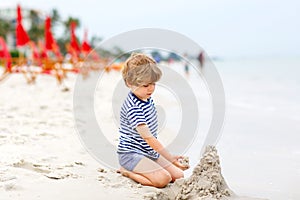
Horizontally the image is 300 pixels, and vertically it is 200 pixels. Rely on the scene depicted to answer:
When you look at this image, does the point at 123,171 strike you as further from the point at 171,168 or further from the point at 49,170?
the point at 49,170

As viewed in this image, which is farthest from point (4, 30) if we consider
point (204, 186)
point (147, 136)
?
point (204, 186)

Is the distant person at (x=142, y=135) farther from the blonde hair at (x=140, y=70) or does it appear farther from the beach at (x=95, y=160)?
the beach at (x=95, y=160)

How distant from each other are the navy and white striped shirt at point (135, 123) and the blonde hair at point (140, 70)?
138 millimetres

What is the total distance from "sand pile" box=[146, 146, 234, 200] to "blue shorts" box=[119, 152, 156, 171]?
306mm

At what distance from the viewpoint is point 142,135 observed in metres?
2.72

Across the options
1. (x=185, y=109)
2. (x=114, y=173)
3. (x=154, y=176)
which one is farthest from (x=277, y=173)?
(x=185, y=109)

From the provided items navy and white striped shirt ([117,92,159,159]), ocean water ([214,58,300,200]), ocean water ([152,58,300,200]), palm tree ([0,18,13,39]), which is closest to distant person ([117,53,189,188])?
navy and white striped shirt ([117,92,159,159])

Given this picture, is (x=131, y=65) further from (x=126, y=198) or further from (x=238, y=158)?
(x=238, y=158)

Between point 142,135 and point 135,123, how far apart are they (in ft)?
0.30

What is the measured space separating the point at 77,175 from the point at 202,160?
826mm

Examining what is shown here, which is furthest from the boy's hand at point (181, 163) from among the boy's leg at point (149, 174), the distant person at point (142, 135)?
the boy's leg at point (149, 174)

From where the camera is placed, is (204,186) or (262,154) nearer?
(204,186)

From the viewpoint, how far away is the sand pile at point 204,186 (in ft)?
7.73

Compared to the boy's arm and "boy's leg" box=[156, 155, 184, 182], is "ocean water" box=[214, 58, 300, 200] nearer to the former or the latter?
"boy's leg" box=[156, 155, 184, 182]
